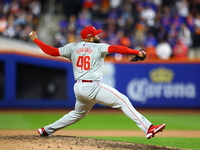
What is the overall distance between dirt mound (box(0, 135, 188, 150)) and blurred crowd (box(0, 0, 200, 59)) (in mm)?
9235

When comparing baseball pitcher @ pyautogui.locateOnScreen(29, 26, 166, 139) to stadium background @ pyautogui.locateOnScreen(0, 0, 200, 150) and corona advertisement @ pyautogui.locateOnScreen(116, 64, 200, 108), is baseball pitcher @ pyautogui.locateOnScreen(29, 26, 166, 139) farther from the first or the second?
corona advertisement @ pyautogui.locateOnScreen(116, 64, 200, 108)

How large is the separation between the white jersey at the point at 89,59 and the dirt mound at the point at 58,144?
100cm

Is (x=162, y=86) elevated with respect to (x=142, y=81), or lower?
lower

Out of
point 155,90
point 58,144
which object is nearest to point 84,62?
point 58,144

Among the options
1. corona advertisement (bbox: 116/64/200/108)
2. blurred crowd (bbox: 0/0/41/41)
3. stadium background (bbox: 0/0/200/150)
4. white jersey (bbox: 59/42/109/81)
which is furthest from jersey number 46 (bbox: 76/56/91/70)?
blurred crowd (bbox: 0/0/41/41)

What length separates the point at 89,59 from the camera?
5602mm

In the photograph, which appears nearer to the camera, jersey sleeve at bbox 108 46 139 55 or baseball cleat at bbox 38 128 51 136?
jersey sleeve at bbox 108 46 139 55

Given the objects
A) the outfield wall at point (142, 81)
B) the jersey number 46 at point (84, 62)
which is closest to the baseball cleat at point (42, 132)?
the jersey number 46 at point (84, 62)

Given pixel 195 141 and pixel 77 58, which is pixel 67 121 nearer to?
pixel 77 58

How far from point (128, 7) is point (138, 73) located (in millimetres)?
4107

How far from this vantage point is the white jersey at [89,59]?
220 inches

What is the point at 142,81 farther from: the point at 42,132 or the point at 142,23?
the point at 42,132

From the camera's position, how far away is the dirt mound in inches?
213

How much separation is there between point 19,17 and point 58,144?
11.7 m
